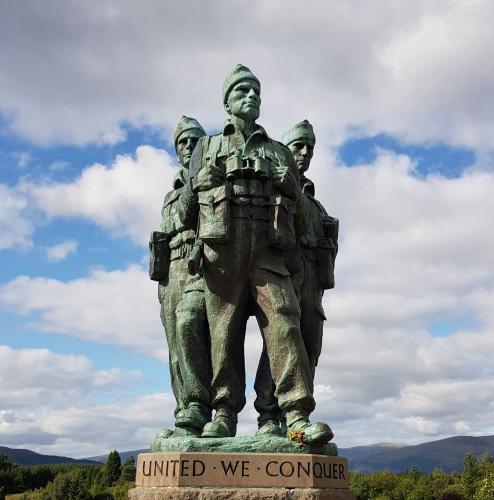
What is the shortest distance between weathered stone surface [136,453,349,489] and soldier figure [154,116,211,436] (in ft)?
2.21

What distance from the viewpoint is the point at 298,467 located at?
6430 millimetres

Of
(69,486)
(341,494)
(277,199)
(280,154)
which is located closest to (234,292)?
(277,199)

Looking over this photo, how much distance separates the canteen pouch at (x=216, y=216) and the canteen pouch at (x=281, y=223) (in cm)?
50

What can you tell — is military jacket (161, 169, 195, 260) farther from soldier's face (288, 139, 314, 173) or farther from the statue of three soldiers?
soldier's face (288, 139, 314, 173)

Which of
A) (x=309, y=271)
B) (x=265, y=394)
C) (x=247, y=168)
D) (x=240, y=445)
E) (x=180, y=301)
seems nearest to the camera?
(x=240, y=445)

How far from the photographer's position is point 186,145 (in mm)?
8969

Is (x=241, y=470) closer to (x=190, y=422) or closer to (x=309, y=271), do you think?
(x=190, y=422)

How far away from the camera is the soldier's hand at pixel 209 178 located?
7.24 meters

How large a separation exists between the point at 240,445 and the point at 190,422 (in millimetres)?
747

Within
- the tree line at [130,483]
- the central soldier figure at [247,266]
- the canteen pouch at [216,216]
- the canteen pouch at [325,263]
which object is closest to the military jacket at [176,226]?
the central soldier figure at [247,266]

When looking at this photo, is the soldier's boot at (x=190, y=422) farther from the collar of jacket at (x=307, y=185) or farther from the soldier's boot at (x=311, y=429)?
the collar of jacket at (x=307, y=185)

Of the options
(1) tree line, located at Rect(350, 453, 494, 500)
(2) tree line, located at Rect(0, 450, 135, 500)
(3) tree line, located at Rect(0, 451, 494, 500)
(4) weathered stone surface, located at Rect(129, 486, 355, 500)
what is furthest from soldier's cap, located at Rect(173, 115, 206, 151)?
(1) tree line, located at Rect(350, 453, 494, 500)

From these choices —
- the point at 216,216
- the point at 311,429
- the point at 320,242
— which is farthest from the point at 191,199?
the point at 311,429

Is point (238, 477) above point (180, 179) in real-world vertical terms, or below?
below
